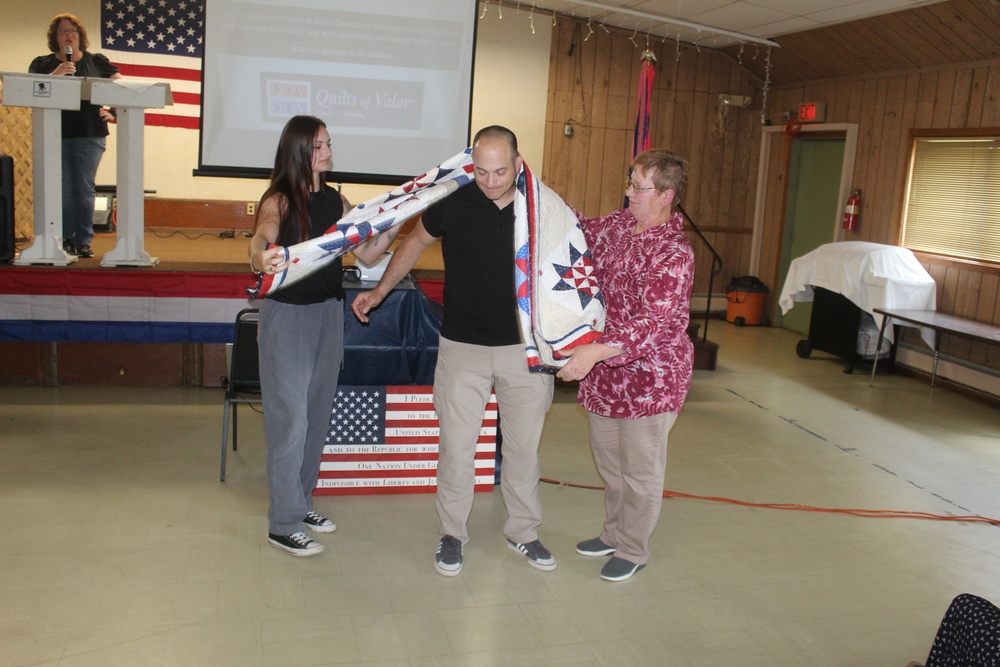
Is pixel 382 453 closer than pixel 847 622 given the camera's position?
No

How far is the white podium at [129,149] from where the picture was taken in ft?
16.9

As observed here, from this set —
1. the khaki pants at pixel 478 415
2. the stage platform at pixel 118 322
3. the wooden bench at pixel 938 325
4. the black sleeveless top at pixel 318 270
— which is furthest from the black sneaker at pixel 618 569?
the wooden bench at pixel 938 325

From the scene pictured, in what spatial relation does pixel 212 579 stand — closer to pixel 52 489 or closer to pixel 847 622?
pixel 52 489

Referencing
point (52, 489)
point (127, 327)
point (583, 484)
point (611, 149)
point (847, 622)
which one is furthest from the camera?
point (611, 149)

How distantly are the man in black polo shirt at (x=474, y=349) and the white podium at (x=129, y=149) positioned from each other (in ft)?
9.37

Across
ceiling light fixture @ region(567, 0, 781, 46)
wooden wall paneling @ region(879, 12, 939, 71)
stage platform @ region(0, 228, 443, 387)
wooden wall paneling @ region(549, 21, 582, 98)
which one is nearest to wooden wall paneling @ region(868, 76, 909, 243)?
wooden wall paneling @ region(879, 12, 939, 71)

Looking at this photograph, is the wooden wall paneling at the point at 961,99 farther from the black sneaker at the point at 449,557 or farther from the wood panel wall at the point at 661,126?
the black sneaker at the point at 449,557

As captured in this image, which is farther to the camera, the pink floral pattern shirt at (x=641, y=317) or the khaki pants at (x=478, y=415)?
the khaki pants at (x=478, y=415)

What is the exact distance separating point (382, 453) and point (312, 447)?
21.4 inches

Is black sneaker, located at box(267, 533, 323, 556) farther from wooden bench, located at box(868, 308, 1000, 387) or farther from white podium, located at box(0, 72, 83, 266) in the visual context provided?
wooden bench, located at box(868, 308, 1000, 387)

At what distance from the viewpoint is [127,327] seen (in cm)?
517

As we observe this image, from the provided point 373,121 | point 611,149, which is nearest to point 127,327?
point 373,121

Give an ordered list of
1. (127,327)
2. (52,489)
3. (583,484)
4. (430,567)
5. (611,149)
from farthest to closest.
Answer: (611,149) → (127,327) → (583,484) → (52,489) → (430,567)

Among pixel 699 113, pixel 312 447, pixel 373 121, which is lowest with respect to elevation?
pixel 312 447
